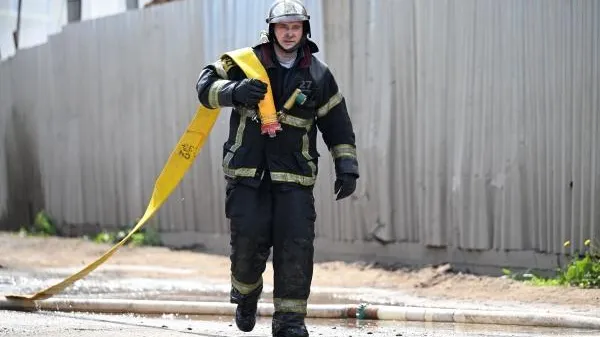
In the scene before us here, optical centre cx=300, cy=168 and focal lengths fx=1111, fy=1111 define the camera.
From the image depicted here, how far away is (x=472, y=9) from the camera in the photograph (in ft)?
33.6

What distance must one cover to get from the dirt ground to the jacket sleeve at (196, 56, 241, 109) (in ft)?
11.2

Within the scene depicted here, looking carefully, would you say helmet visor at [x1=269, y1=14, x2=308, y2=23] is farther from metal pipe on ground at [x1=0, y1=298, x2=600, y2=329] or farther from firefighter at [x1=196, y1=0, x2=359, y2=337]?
metal pipe on ground at [x1=0, y1=298, x2=600, y2=329]

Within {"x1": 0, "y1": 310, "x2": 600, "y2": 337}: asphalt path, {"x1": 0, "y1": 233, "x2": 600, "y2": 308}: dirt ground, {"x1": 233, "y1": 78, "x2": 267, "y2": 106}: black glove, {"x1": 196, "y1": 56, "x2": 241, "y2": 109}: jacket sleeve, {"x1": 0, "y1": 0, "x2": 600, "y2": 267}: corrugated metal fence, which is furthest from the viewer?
{"x1": 0, "y1": 0, "x2": 600, "y2": 267}: corrugated metal fence

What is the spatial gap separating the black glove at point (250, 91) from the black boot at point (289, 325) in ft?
4.00

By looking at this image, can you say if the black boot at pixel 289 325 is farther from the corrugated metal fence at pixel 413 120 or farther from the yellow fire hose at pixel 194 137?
the corrugated metal fence at pixel 413 120

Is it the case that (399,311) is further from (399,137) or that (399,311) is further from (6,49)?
(6,49)

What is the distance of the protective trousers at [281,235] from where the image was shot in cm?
629

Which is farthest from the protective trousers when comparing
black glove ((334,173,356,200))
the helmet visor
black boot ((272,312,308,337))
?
the helmet visor

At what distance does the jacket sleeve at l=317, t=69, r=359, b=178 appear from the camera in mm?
6484

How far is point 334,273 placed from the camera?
37.3 ft

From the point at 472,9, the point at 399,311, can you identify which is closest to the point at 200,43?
the point at 472,9

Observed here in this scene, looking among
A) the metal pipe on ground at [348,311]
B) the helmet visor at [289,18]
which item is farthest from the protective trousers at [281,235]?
the metal pipe on ground at [348,311]

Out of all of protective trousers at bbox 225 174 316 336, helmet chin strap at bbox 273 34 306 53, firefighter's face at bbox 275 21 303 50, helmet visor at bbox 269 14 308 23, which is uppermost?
helmet visor at bbox 269 14 308 23

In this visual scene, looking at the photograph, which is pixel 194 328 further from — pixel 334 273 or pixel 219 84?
pixel 334 273
